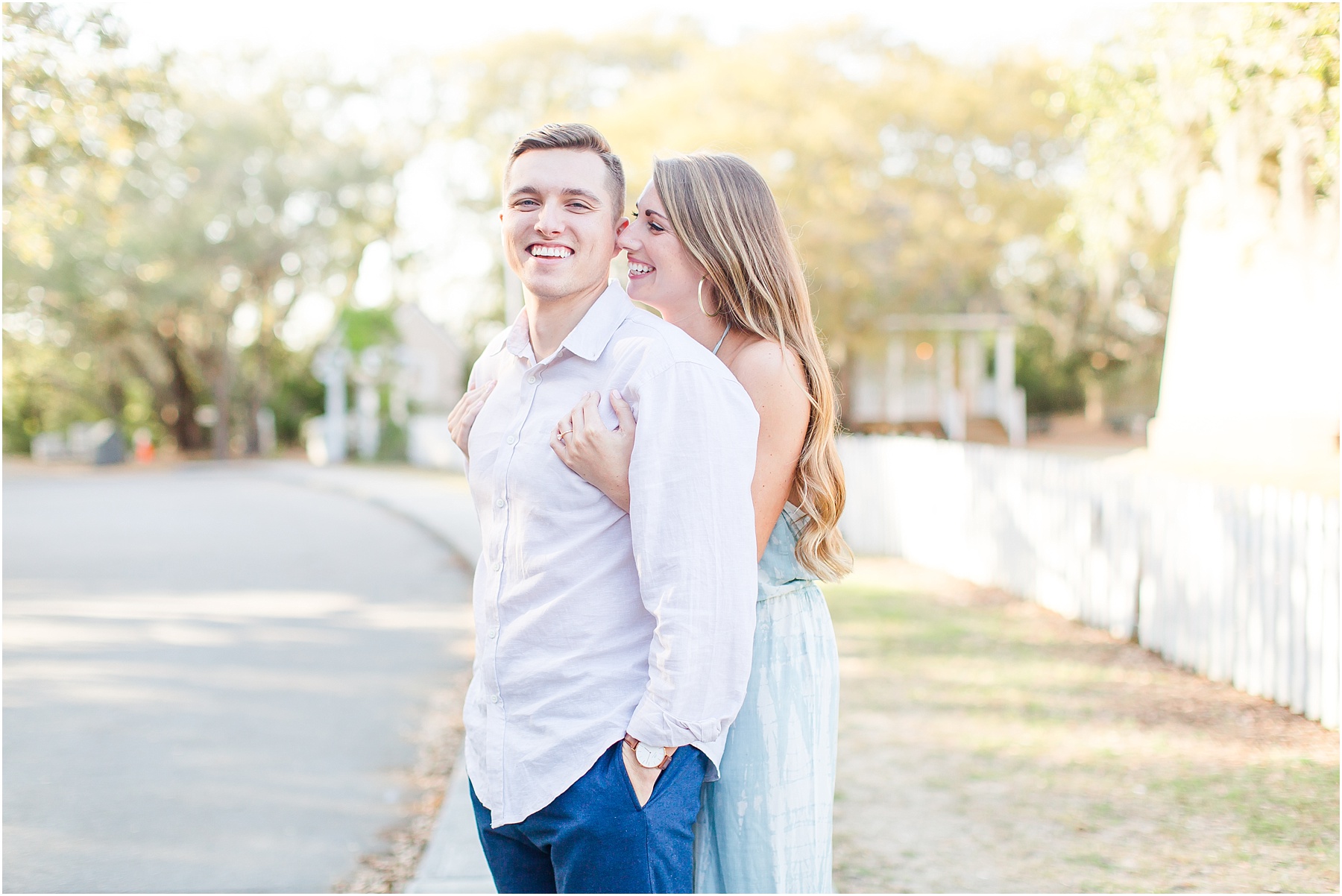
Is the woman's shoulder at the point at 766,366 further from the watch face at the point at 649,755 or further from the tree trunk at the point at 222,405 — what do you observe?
the tree trunk at the point at 222,405

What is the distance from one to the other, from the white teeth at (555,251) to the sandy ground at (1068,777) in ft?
8.98

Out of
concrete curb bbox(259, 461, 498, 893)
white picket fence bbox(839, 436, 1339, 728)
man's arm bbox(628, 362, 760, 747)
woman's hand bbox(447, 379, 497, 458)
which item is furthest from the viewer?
white picket fence bbox(839, 436, 1339, 728)

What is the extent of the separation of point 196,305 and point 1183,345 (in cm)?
3379

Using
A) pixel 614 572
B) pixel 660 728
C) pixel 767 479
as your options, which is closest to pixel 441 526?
pixel 767 479

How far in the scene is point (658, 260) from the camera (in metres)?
2.40

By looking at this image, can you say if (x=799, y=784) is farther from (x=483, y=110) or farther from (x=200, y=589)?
(x=483, y=110)

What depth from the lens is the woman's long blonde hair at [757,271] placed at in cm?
231

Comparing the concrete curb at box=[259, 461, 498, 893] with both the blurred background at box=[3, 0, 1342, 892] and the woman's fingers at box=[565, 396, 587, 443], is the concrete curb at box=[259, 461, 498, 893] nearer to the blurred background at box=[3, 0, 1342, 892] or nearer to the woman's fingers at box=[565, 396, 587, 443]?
the blurred background at box=[3, 0, 1342, 892]

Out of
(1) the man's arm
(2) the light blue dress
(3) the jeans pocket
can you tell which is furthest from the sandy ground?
(1) the man's arm

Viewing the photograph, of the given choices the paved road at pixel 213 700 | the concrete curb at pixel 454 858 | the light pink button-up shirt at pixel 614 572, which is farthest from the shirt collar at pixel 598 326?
the paved road at pixel 213 700

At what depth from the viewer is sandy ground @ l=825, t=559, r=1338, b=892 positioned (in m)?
4.10

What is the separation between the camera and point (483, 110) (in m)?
38.1

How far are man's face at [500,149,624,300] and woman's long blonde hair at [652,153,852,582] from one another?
0.65ft

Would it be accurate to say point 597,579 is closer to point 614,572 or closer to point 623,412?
point 614,572
